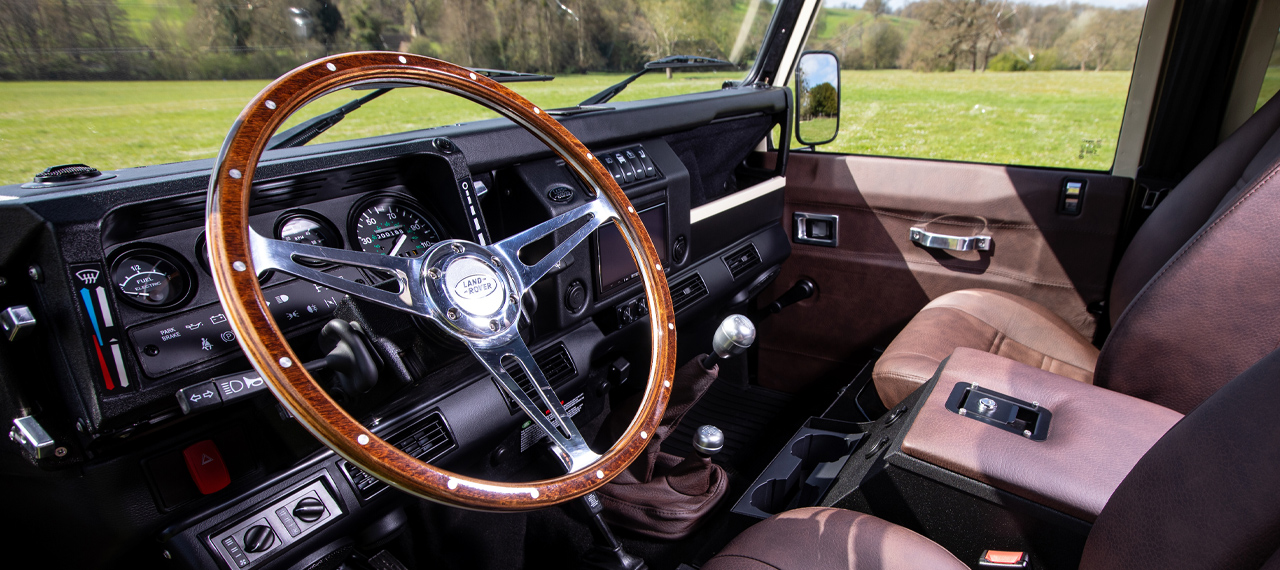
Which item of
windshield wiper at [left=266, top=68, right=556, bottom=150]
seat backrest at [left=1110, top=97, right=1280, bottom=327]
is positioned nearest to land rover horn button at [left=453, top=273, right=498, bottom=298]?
windshield wiper at [left=266, top=68, right=556, bottom=150]

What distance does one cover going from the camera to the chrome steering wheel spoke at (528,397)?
992mm

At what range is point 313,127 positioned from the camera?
138cm

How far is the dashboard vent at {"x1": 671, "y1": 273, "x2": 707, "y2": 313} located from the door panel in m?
0.63

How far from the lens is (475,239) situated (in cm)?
126

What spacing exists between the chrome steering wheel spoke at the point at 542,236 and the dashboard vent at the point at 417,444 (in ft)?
1.30

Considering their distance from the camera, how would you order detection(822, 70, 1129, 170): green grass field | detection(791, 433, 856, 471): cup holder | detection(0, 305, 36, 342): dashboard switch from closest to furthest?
→ detection(0, 305, 36, 342): dashboard switch, detection(791, 433, 856, 471): cup holder, detection(822, 70, 1129, 170): green grass field

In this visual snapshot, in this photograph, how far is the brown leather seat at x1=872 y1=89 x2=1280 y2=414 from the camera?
3.84 feet

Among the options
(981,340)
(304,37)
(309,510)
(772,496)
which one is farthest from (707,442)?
(304,37)

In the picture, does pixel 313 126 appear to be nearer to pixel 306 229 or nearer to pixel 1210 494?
pixel 306 229

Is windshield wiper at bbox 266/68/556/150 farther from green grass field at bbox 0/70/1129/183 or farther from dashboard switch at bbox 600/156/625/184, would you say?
dashboard switch at bbox 600/156/625/184

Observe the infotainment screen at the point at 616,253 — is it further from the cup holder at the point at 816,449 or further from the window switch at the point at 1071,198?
the window switch at the point at 1071,198

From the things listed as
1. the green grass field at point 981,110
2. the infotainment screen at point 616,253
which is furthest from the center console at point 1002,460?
the green grass field at point 981,110

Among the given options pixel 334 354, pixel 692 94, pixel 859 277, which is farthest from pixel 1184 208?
pixel 334 354

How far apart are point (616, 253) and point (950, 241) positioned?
1.21m
